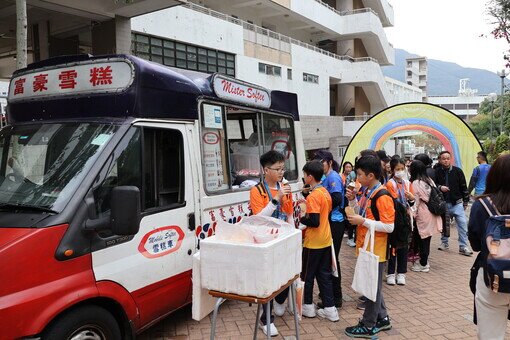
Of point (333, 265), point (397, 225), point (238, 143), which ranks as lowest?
point (333, 265)

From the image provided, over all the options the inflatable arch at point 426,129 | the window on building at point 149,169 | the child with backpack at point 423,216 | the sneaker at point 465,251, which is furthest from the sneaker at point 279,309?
the inflatable arch at point 426,129

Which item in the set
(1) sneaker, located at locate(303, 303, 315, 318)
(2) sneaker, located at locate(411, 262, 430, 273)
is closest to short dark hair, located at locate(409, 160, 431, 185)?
(2) sneaker, located at locate(411, 262, 430, 273)

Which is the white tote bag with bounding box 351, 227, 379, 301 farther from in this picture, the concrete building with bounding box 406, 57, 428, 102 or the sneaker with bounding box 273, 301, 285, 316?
the concrete building with bounding box 406, 57, 428, 102

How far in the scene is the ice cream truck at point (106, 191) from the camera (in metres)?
2.62

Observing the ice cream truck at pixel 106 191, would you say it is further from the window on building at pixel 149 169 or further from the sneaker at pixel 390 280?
the sneaker at pixel 390 280

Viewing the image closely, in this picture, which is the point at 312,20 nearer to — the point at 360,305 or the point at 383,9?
the point at 383,9

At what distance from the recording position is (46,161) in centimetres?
316

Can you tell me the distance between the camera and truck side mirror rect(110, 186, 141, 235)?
8.77 feet

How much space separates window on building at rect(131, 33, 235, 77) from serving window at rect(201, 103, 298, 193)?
971cm

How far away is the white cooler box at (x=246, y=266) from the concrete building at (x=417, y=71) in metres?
91.1

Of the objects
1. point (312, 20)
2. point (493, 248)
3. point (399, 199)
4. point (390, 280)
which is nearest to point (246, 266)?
point (493, 248)

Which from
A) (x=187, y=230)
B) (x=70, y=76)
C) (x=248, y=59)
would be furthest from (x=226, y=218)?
(x=248, y=59)

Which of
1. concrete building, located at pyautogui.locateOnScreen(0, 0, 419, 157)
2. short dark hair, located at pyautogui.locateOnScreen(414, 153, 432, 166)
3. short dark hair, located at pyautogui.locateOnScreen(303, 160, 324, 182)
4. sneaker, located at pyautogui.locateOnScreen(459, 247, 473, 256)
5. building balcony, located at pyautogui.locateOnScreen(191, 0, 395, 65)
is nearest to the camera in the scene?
short dark hair, located at pyautogui.locateOnScreen(303, 160, 324, 182)

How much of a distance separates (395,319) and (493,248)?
2.07 m
